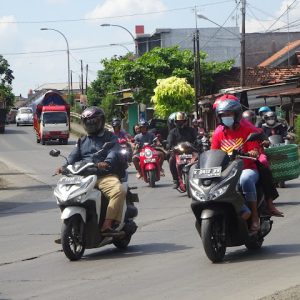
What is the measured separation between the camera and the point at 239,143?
10406 mm

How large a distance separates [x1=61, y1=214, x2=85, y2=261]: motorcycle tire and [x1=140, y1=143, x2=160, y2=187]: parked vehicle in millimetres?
11911

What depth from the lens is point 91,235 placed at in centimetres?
1078

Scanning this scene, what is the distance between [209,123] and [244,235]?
1969 inches

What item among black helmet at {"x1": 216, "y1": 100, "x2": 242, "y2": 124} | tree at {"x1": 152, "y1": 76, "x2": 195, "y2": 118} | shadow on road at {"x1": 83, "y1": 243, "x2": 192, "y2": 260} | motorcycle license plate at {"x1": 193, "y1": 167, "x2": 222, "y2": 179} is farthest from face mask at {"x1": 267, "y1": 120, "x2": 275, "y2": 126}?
tree at {"x1": 152, "y1": 76, "x2": 195, "y2": 118}

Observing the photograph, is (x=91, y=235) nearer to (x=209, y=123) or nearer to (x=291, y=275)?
(x=291, y=275)

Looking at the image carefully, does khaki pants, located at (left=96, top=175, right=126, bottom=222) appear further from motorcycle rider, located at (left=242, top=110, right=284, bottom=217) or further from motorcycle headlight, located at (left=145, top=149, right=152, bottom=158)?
motorcycle headlight, located at (left=145, top=149, right=152, bottom=158)

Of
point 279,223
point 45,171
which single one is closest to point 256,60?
point 45,171

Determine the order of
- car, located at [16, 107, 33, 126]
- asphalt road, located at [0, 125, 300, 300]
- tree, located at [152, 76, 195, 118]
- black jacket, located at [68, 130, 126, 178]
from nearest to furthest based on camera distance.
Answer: asphalt road, located at [0, 125, 300, 300], black jacket, located at [68, 130, 126, 178], tree, located at [152, 76, 195, 118], car, located at [16, 107, 33, 126]

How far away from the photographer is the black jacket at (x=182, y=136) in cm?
1988

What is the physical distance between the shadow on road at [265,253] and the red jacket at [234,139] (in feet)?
3.42

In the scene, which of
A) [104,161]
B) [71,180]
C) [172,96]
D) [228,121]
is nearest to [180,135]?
[104,161]

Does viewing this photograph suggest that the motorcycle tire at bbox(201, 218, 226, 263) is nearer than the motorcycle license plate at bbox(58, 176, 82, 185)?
Yes

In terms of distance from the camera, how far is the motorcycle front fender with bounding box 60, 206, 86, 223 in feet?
34.3

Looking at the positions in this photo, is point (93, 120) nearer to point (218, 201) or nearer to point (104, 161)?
point (104, 161)
